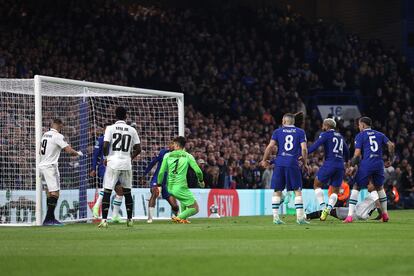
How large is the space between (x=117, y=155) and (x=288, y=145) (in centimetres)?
314

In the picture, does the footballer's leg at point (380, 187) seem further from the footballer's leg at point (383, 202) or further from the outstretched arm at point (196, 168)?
the outstretched arm at point (196, 168)

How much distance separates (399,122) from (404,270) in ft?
91.5

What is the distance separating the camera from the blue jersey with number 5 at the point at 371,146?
19.1m

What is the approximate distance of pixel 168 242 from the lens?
13.1 m

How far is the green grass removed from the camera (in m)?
9.41

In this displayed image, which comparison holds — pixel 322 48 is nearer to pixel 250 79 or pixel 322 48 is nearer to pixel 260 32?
pixel 260 32

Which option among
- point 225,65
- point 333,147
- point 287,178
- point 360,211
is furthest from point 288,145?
point 225,65

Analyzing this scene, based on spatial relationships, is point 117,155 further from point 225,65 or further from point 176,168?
point 225,65

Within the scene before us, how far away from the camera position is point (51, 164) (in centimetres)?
1908

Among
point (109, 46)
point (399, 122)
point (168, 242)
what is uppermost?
point (109, 46)

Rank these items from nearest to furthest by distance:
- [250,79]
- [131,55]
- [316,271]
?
[316,271], [131,55], [250,79]

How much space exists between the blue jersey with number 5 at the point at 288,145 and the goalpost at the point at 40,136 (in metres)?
4.85

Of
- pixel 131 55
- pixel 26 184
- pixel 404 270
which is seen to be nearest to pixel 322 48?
pixel 131 55

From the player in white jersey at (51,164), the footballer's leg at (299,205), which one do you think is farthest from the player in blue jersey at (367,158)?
the player in white jersey at (51,164)
